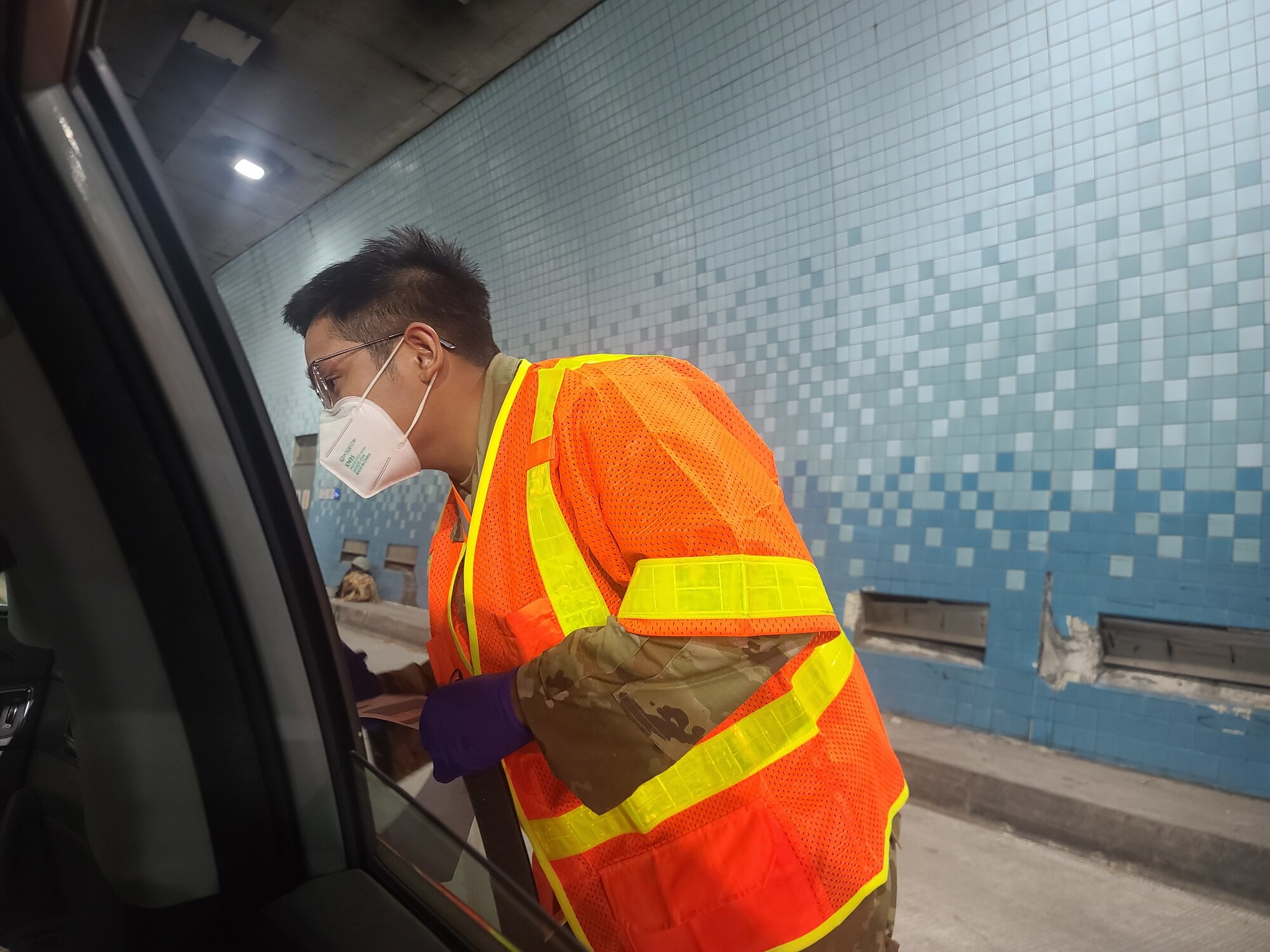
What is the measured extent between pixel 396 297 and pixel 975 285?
2.69 m

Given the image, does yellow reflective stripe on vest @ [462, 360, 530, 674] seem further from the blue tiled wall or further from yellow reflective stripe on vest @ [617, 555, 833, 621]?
the blue tiled wall

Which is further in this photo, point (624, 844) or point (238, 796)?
point (624, 844)

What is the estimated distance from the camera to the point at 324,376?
4.33 feet

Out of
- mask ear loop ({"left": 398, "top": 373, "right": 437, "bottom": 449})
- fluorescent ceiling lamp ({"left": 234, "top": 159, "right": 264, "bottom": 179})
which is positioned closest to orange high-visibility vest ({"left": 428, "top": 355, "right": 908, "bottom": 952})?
mask ear loop ({"left": 398, "top": 373, "right": 437, "bottom": 449})

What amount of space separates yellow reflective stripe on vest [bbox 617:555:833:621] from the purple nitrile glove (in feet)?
0.67

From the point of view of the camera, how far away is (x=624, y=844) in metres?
0.91

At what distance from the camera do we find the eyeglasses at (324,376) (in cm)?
127

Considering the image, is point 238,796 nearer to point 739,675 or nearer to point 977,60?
point 739,675

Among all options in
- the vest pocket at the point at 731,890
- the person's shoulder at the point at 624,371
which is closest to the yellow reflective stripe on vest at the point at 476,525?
the person's shoulder at the point at 624,371

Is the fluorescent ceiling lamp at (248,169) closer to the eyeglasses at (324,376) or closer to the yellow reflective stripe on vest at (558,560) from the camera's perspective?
the eyeglasses at (324,376)

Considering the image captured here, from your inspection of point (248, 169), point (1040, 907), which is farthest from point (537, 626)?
point (1040, 907)

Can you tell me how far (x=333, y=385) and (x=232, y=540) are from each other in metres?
0.81

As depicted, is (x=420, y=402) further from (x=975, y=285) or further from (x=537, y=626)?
(x=975, y=285)

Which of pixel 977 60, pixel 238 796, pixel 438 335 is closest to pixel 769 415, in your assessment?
pixel 977 60
